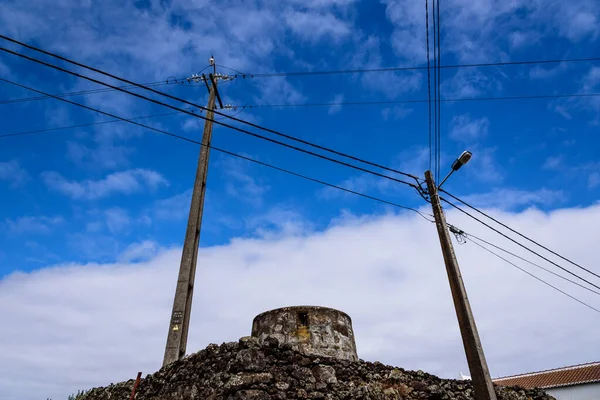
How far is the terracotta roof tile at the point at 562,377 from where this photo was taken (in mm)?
28984

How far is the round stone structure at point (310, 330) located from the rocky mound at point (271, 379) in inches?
44.1

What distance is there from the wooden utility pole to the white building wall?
102 feet

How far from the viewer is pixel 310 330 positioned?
8875 mm

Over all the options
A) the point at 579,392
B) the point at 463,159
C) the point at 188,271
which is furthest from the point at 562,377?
the point at 188,271

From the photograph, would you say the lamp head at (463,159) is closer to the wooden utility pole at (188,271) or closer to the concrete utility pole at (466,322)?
the concrete utility pole at (466,322)

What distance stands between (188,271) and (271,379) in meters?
3.35

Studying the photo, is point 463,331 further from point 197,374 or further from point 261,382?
point 197,374

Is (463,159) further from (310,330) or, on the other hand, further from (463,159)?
(310,330)

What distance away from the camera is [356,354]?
9586 millimetres

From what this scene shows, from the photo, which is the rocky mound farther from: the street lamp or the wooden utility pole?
the street lamp

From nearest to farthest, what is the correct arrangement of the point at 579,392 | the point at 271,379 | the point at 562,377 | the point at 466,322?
1. the point at 271,379
2. the point at 466,322
3. the point at 579,392
4. the point at 562,377

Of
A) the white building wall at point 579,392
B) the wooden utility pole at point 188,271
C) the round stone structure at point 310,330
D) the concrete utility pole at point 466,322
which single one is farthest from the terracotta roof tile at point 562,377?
the wooden utility pole at point 188,271

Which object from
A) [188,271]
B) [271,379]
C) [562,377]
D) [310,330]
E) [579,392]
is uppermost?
[562,377]

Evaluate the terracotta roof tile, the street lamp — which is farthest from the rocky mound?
the terracotta roof tile
